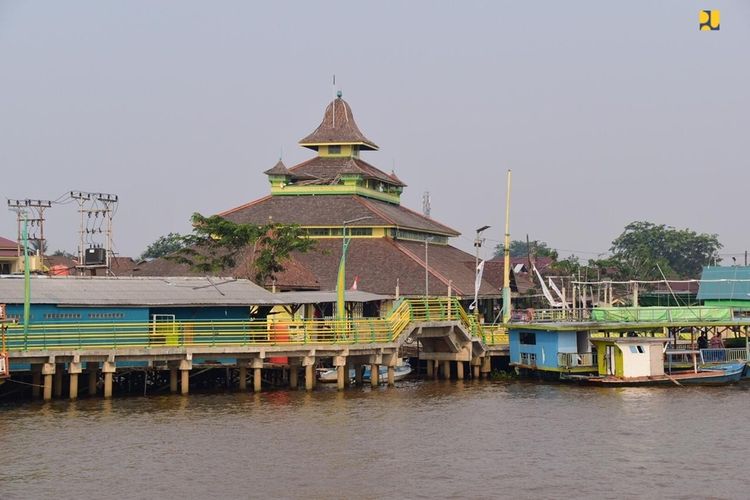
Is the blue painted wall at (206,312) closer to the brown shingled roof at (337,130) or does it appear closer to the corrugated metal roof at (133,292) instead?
the corrugated metal roof at (133,292)

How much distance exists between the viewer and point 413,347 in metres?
72.7

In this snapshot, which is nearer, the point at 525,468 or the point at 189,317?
the point at 525,468

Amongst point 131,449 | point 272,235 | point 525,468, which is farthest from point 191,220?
point 525,468

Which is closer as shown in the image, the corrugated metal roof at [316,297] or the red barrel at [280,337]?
the red barrel at [280,337]

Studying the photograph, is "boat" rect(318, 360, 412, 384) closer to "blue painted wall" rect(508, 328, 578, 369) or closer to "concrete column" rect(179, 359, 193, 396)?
"blue painted wall" rect(508, 328, 578, 369)

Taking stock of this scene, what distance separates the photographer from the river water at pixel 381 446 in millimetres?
36094

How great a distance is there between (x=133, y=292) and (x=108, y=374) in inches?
205

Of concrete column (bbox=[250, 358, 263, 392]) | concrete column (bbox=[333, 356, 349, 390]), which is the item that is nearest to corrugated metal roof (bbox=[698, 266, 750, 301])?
concrete column (bbox=[333, 356, 349, 390])

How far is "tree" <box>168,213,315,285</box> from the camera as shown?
2867 inches

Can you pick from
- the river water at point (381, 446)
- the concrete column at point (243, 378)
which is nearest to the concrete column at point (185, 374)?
the river water at point (381, 446)

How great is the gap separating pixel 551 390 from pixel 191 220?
3246 cm

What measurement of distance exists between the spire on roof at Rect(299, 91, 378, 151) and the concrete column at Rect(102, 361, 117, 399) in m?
56.6

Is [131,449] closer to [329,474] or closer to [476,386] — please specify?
[329,474]

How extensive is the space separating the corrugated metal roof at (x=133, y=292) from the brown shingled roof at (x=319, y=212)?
101 feet
